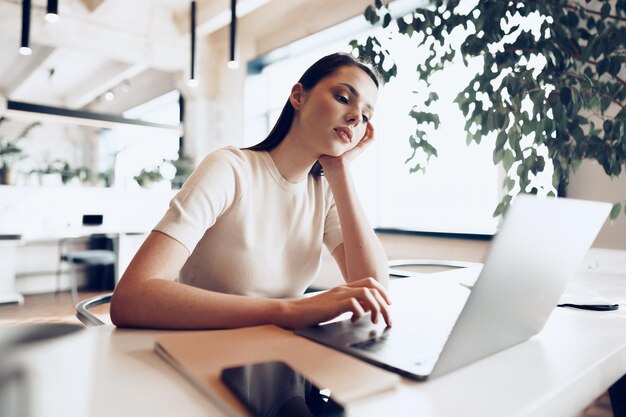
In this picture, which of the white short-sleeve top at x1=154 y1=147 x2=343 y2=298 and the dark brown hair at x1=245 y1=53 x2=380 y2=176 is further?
the dark brown hair at x1=245 y1=53 x2=380 y2=176

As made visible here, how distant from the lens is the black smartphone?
398 mm

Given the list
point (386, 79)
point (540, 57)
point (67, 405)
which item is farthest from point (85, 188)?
point (67, 405)

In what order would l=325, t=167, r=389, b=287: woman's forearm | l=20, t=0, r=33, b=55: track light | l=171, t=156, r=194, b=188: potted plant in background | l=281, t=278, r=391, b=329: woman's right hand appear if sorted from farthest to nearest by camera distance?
l=171, t=156, r=194, b=188: potted plant in background
l=20, t=0, r=33, b=55: track light
l=325, t=167, r=389, b=287: woman's forearm
l=281, t=278, r=391, b=329: woman's right hand

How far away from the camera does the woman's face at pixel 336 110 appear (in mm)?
1165

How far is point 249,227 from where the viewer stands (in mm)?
1082

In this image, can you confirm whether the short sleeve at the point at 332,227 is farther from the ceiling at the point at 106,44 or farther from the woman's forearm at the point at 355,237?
the ceiling at the point at 106,44

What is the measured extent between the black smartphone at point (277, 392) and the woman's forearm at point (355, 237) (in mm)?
640

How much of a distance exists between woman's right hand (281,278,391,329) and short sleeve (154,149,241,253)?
292 mm

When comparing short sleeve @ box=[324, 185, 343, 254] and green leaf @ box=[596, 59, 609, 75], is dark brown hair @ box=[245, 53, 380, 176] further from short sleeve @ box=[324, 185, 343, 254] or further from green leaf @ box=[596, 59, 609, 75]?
green leaf @ box=[596, 59, 609, 75]

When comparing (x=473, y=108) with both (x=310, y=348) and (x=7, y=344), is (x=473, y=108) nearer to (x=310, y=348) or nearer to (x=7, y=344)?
(x=310, y=348)

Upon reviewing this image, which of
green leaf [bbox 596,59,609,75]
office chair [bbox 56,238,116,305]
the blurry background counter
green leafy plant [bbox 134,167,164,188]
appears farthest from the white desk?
green leafy plant [bbox 134,167,164,188]

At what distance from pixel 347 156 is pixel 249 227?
16.0 inches

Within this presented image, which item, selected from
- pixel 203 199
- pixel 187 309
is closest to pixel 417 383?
pixel 187 309

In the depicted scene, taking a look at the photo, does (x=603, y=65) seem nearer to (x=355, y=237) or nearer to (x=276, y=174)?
(x=355, y=237)
